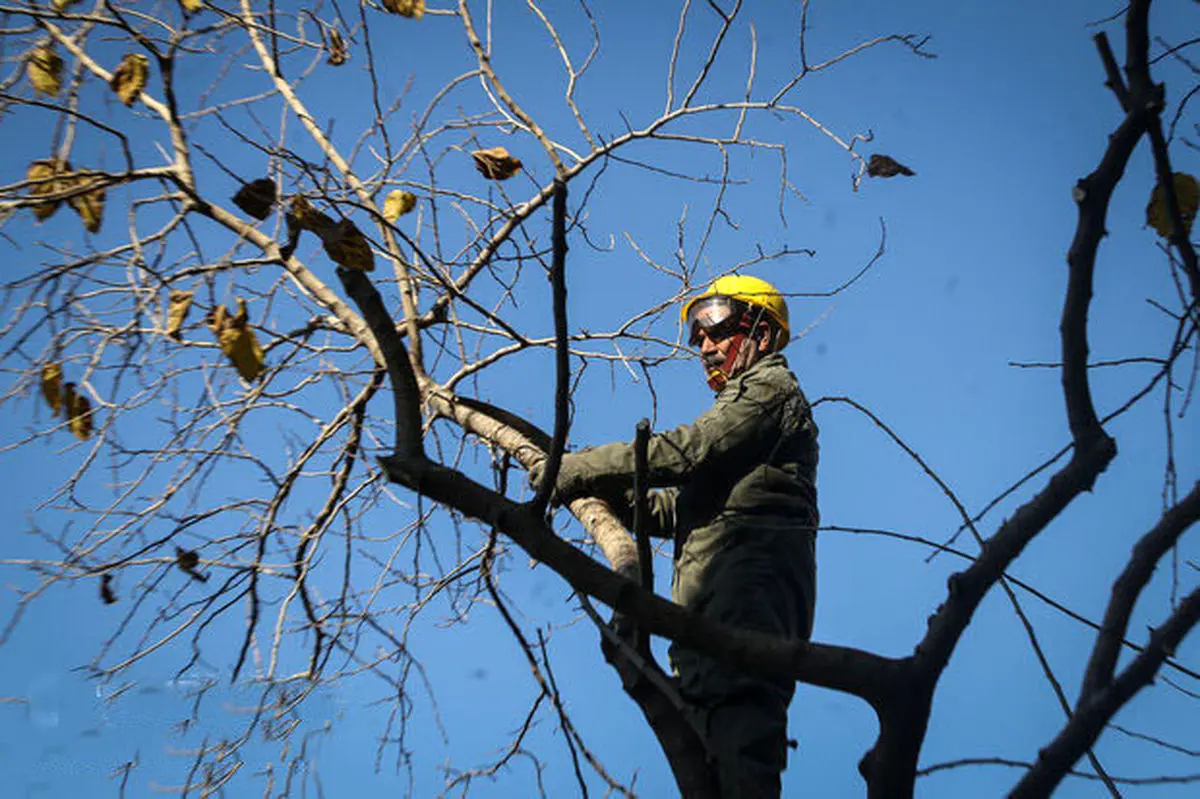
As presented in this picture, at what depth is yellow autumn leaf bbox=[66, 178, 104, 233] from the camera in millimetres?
3029

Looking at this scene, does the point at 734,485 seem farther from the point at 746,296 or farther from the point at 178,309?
the point at 178,309

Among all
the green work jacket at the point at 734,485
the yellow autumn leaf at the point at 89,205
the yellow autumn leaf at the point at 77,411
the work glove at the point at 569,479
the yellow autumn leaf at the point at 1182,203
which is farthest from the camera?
the yellow autumn leaf at the point at 77,411

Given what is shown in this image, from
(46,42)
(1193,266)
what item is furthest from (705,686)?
(46,42)

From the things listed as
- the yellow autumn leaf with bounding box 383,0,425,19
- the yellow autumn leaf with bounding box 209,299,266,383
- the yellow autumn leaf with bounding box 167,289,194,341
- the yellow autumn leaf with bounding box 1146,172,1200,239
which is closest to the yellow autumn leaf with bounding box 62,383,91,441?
the yellow autumn leaf with bounding box 167,289,194,341

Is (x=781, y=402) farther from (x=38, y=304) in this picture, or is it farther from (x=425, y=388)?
(x=38, y=304)

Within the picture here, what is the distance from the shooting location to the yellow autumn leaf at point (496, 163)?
327cm

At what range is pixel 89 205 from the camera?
3059mm

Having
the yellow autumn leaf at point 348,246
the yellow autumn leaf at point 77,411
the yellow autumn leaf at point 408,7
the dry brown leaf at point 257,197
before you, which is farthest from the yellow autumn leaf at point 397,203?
the yellow autumn leaf at point 77,411

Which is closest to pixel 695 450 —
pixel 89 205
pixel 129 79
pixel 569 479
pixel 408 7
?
pixel 569 479

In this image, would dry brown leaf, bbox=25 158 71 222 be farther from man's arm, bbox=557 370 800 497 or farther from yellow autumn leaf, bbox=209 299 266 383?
man's arm, bbox=557 370 800 497

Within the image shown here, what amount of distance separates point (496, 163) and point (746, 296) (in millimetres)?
1165

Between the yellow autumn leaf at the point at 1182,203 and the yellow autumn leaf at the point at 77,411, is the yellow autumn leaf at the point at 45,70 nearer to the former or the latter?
the yellow autumn leaf at the point at 77,411

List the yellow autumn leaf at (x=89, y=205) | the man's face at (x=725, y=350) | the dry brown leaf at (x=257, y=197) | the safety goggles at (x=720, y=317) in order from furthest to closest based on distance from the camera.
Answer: the safety goggles at (x=720, y=317), the man's face at (x=725, y=350), the yellow autumn leaf at (x=89, y=205), the dry brown leaf at (x=257, y=197)

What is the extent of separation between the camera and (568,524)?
3.44m
